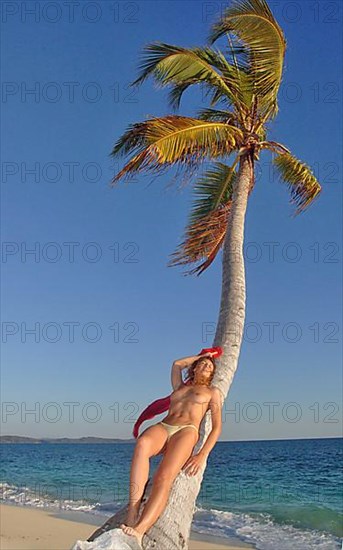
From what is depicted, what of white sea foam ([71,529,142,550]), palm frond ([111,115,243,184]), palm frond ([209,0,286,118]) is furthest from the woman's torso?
palm frond ([209,0,286,118])

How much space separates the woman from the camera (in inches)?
265

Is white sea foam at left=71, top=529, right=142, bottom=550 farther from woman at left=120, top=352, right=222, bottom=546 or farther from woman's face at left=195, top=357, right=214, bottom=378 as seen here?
woman's face at left=195, top=357, right=214, bottom=378

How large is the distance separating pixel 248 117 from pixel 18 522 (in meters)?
12.8

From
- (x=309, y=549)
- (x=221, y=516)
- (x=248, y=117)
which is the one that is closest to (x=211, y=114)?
(x=248, y=117)

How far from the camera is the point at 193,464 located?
23.3 ft

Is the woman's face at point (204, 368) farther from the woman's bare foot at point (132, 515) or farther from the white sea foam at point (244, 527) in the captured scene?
the white sea foam at point (244, 527)

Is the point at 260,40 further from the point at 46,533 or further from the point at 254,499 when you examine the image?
the point at 254,499

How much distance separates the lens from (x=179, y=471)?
701 centimetres

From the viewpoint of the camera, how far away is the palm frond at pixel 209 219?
10.9 m

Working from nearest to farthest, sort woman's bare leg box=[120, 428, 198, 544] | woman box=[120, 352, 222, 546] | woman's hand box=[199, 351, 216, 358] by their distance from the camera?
woman's bare leg box=[120, 428, 198, 544] < woman box=[120, 352, 222, 546] < woman's hand box=[199, 351, 216, 358]

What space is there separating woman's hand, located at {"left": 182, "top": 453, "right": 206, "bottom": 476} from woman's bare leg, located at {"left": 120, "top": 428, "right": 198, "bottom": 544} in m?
0.08

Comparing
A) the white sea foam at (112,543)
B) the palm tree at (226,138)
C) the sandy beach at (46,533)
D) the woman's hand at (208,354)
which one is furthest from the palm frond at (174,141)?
the sandy beach at (46,533)

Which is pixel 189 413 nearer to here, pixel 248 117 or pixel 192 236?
pixel 192 236

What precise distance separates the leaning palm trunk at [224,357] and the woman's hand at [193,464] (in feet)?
0.18
